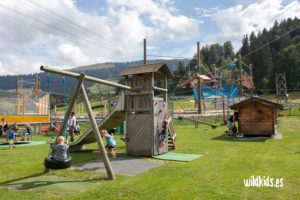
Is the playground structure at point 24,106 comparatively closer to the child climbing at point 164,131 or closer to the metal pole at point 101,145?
the child climbing at point 164,131

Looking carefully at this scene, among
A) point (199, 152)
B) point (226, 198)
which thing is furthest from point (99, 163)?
point (226, 198)

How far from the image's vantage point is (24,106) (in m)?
30.4

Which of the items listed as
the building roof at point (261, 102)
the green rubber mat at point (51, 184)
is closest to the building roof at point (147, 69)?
the green rubber mat at point (51, 184)

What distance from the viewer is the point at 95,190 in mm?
7891

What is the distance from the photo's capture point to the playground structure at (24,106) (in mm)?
28380

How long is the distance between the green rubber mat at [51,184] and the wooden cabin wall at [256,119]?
48.8ft

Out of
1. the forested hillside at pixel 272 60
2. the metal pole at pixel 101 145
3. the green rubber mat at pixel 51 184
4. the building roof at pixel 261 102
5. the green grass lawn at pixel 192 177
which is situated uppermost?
the forested hillside at pixel 272 60

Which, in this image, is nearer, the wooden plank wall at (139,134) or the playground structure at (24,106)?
the wooden plank wall at (139,134)

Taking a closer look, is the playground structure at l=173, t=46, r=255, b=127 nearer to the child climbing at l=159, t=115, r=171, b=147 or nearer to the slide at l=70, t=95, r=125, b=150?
the child climbing at l=159, t=115, r=171, b=147

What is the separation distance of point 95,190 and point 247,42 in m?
127

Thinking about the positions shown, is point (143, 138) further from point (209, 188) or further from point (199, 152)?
point (209, 188)

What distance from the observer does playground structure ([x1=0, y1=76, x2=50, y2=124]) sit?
93.1 feet

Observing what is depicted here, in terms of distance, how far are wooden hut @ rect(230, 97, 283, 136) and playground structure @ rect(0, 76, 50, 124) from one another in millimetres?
20512

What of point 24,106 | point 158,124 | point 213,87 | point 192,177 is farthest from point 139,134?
point 213,87
